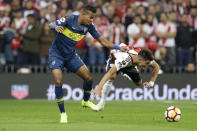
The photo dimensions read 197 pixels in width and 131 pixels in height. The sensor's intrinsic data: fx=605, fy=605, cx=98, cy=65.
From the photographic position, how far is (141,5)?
23828 mm

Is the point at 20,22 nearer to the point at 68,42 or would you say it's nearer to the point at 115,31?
the point at 115,31

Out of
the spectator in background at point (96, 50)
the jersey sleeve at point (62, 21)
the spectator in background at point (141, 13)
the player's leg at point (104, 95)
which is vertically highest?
the spectator in background at point (141, 13)

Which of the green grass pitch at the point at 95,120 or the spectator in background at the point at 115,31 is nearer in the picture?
the green grass pitch at the point at 95,120

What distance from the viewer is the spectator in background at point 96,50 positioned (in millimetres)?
22984

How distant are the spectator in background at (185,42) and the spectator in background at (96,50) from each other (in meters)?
2.86

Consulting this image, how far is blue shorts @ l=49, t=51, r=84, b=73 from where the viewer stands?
13.8 metres

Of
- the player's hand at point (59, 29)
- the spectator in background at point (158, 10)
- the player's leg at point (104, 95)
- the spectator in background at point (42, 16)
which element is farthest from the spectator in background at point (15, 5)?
the player's hand at point (59, 29)

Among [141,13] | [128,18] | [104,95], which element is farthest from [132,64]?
[141,13]

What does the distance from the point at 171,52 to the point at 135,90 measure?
2086 mm

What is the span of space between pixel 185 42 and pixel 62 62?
1013 centimetres

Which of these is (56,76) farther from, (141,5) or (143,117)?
(141,5)

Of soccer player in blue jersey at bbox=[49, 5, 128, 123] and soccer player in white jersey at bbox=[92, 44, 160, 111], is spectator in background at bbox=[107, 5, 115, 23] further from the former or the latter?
soccer player in blue jersey at bbox=[49, 5, 128, 123]

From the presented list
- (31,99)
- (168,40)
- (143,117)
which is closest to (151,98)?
(168,40)

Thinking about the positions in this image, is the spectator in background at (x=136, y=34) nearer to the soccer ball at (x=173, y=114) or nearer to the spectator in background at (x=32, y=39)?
the spectator in background at (x=32, y=39)
